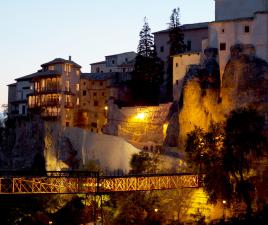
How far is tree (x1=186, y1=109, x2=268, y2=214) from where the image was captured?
5206cm

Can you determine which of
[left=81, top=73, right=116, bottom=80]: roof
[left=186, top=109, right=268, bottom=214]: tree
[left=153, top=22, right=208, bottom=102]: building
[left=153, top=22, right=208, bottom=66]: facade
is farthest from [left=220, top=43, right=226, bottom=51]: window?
[left=81, top=73, right=116, bottom=80]: roof

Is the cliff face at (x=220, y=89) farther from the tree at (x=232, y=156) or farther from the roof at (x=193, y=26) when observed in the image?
the roof at (x=193, y=26)

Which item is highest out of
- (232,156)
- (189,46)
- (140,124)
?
(189,46)

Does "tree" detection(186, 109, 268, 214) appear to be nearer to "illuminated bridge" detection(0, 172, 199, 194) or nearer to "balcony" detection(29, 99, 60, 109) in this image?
"illuminated bridge" detection(0, 172, 199, 194)

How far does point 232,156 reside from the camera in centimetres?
5200

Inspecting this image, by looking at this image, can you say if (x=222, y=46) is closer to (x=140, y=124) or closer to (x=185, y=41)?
(x=140, y=124)

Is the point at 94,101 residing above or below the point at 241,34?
below

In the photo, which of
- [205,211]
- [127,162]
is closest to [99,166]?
[127,162]

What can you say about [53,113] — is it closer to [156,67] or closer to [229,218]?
[156,67]

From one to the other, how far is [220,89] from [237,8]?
30.1ft

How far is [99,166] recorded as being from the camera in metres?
63.0

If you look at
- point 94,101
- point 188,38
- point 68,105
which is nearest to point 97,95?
point 94,101

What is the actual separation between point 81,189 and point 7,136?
3007cm

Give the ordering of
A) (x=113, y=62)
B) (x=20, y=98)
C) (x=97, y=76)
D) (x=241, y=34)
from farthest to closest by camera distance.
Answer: (x=113, y=62) → (x=20, y=98) → (x=97, y=76) → (x=241, y=34)
